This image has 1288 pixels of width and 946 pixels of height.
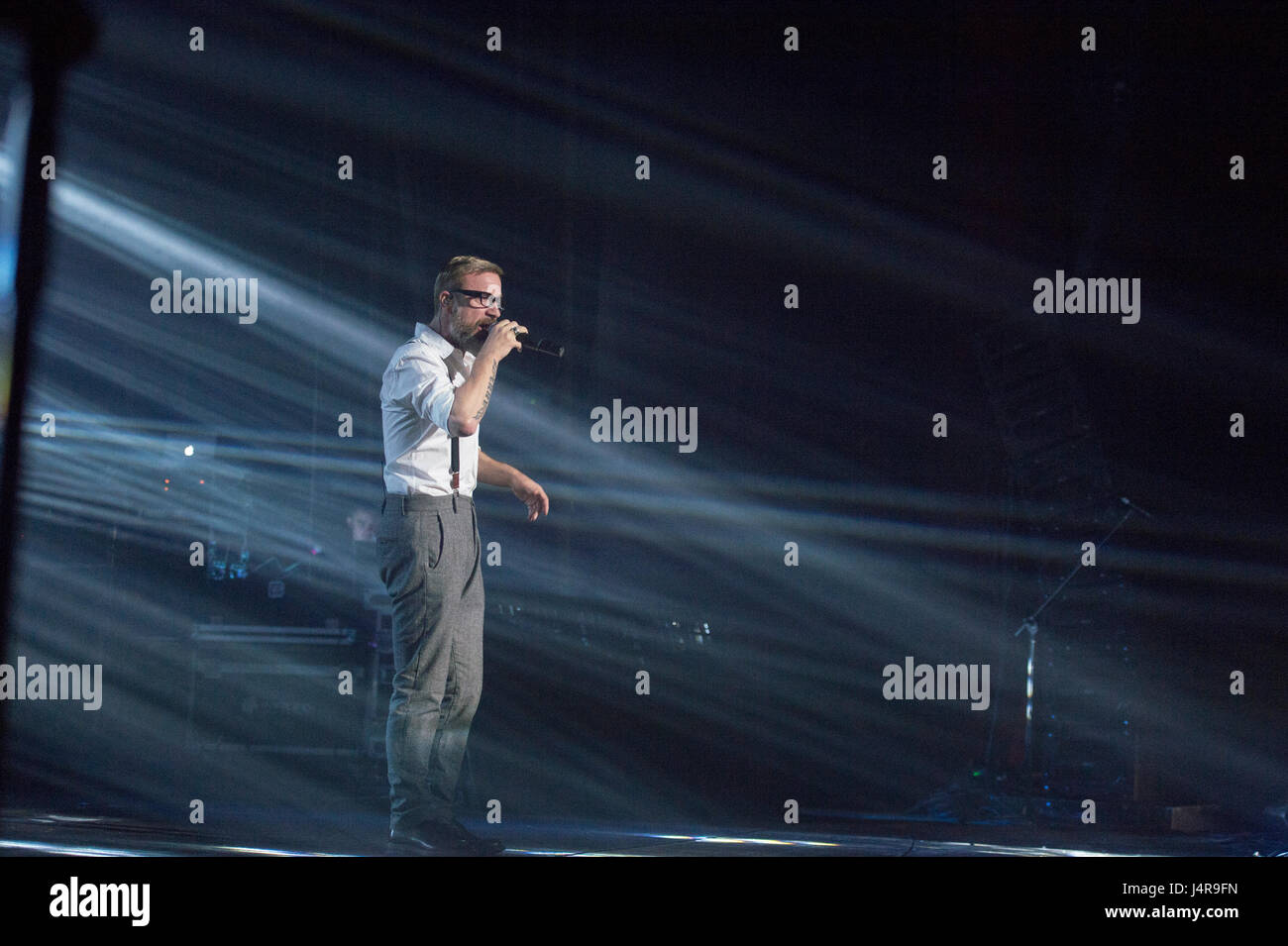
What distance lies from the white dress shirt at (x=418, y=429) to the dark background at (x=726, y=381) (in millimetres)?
1354

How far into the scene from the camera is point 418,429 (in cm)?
306

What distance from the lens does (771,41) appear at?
4.83 metres

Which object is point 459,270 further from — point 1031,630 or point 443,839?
point 1031,630

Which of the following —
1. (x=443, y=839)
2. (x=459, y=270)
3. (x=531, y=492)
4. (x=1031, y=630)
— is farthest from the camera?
(x=1031, y=630)

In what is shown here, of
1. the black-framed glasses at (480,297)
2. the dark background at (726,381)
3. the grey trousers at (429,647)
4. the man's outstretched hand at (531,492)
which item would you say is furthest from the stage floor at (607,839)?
the black-framed glasses at (480,297)

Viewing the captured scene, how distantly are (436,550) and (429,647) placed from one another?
0.83 ft

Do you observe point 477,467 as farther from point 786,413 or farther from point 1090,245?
point 1090,245

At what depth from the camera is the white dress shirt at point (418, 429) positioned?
3014 mm

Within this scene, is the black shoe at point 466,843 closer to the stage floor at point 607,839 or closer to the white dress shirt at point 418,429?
the stage floor at point 607,839

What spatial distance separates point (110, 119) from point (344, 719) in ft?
9.34

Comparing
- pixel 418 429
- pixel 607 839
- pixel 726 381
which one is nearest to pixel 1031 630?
pixel 726 381

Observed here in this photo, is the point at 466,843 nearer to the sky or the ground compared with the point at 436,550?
nearer to the ground

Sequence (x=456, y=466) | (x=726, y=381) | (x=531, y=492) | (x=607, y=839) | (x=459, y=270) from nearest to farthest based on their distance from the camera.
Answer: (x=456, y=466) < (x=459, y=270) < (x=531, y=492) < (x=607, y=839) < (x=726, y=381)

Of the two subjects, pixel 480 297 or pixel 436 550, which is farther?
pixel 480 297
